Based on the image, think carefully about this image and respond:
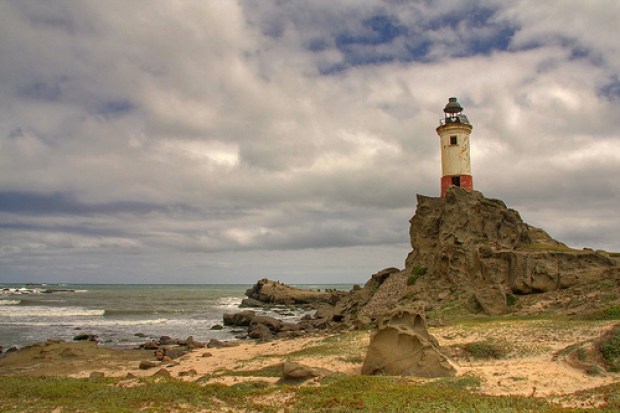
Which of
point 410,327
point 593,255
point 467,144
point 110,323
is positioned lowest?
point 110,323

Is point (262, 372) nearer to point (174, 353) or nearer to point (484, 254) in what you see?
point (174, 353)

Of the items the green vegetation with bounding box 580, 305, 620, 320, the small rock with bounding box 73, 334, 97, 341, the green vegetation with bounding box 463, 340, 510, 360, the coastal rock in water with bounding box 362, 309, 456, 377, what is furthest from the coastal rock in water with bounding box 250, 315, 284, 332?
the coastal rock in water with bounding box 362, 309, 456, 377

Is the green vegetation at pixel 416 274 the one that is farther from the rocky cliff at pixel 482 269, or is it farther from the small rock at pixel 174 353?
the small rock at pixel 174 353

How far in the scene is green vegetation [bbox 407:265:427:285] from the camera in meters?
47.1

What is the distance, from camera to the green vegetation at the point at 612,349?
17.6 metres

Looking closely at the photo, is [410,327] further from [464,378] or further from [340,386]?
[340,386]

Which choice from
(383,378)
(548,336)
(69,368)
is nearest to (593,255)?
(548,336)

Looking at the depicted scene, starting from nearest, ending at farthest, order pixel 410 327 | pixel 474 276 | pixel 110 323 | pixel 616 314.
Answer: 1. pixel 410 327
2. pixel 616 314
3. pixel 474 276
4. pixel 110 323

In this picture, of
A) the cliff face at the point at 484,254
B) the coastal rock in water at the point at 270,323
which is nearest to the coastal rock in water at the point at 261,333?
the coastal rock in water at the point at 270,323

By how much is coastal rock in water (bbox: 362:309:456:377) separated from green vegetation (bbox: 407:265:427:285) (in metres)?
26.6

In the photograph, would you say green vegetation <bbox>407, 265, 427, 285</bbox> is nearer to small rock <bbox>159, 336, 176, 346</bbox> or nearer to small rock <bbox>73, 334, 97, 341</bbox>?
small rock <bbox>159, 336, 176, 346</bbox>

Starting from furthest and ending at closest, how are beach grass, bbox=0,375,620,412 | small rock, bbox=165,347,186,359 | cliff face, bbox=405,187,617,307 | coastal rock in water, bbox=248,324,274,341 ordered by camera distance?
coastal rock in water, bbox=248,324,274,341
cliff face, bbox=405,187,617,307
small rock, bbox=165,347,186,359
beach grass, bbox=0,375,620,412

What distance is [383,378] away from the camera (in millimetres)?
17500

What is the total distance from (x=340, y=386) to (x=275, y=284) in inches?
3582
